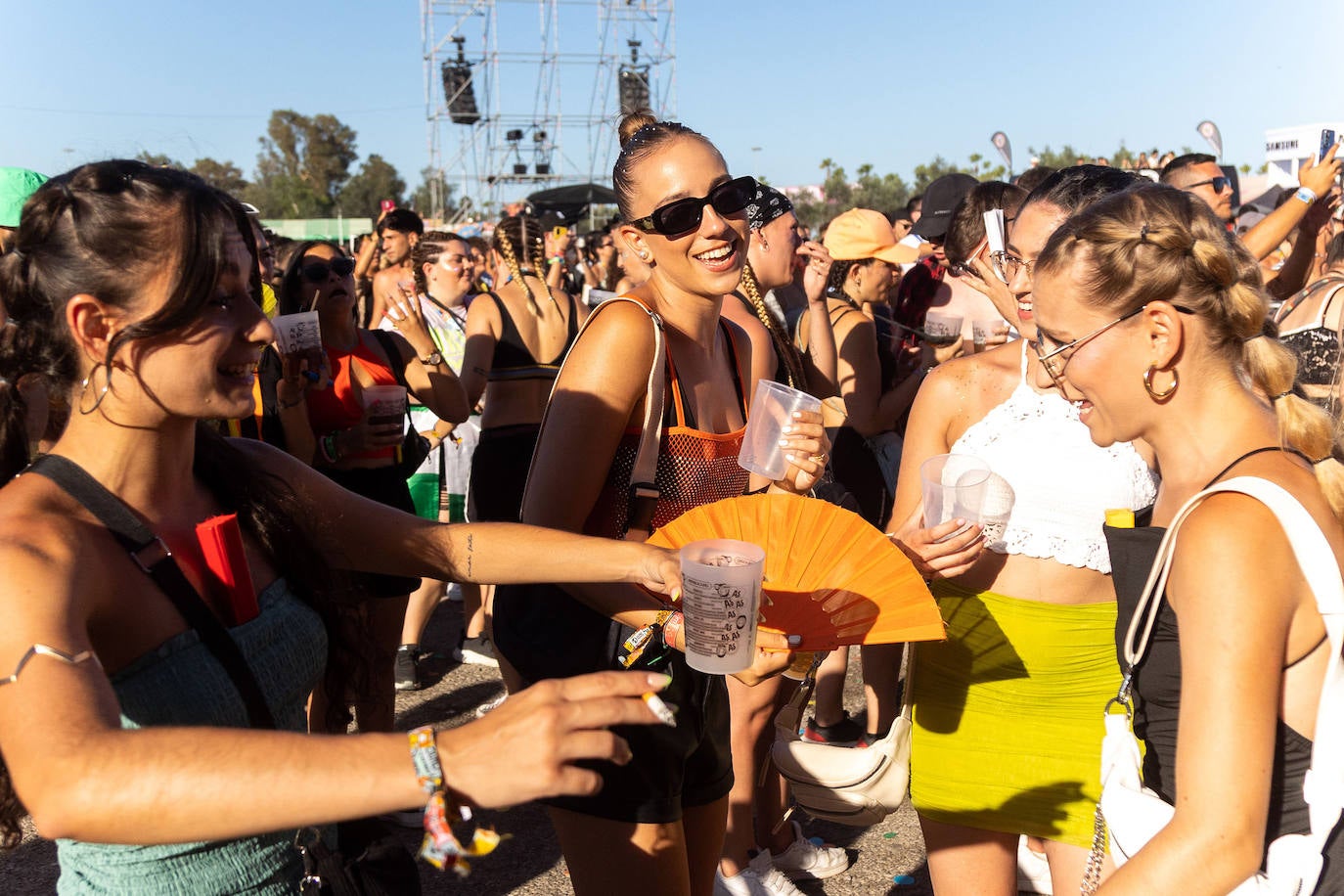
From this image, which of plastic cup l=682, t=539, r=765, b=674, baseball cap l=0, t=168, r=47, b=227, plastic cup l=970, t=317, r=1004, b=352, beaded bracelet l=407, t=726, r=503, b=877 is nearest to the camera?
Answer: beaded bracelet l=407, t=726, r=503, b=877

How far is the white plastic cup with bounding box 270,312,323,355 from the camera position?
13.0 feet

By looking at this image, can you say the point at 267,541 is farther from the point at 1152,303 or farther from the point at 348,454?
the point at 348,454

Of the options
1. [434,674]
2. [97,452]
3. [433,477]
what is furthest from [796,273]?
[97,452]

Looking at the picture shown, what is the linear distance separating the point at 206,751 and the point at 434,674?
194 inches

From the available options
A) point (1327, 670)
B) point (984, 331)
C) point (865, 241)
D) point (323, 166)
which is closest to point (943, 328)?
point (984, 331)

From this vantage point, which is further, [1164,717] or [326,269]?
[326,269]

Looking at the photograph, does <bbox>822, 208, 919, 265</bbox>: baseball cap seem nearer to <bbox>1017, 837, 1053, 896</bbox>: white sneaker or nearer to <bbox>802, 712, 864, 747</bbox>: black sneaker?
<bbox>802, 712, 864, 747</bbox>: black sneaker

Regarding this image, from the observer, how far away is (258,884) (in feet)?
5.76

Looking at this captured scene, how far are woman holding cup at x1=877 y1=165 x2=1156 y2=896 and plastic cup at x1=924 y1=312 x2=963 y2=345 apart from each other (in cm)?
248

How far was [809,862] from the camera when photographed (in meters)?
3.91

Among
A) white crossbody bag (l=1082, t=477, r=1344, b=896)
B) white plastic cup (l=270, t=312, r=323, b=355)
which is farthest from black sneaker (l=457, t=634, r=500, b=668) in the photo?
white crossbody bag (l=1082, t=477, r=1344, b=896)

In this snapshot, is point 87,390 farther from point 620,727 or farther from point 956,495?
point 956,495

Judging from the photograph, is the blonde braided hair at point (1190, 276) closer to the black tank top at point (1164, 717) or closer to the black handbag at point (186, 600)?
the black tank top at point (1164, 717)

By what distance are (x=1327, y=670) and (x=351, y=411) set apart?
3.78 m
